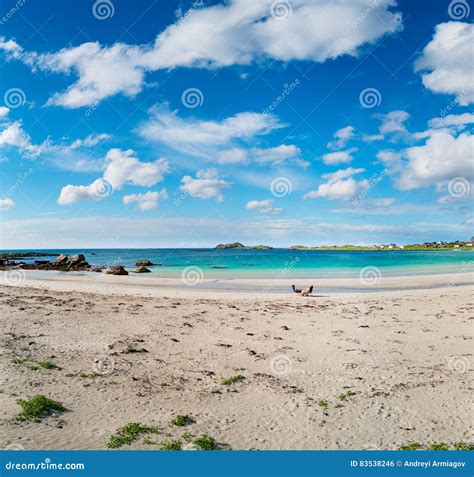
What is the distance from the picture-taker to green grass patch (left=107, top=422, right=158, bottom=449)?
28.4 feet

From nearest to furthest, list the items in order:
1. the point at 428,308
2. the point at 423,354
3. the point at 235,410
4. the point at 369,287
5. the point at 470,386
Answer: the point at 235,410, the point at 470,386, the point at 423,354, the point at 428,308, the point at 369,287

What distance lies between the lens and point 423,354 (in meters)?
15.9

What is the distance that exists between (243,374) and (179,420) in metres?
4.13

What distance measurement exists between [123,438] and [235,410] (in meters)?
3.13

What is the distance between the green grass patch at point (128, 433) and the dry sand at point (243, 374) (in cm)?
19

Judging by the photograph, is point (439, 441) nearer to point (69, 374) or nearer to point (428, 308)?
point (69, 374)

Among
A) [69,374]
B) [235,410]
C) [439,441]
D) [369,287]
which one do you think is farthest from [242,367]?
[369,287]

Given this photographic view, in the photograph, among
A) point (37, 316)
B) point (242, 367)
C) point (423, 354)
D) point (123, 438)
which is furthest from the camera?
point (37, 316)

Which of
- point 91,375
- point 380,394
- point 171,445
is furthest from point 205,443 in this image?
point 380,394

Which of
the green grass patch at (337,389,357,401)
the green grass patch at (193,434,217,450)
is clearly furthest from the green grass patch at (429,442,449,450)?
the green grass patch at (193,434,217,450)

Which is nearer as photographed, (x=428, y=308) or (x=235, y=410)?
(x=235, y=410)

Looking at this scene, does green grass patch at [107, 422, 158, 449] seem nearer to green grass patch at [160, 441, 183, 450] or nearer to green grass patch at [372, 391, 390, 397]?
green grass patch at [160, 441, 183, 450]

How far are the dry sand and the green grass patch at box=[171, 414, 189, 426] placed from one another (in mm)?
201

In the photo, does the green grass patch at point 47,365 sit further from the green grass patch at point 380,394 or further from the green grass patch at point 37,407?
the green grass patch at point 380,394
